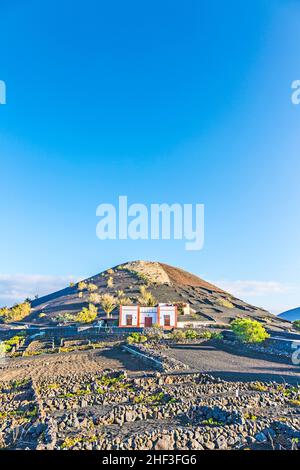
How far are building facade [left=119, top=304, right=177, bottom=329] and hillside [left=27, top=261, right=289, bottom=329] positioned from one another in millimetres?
7111

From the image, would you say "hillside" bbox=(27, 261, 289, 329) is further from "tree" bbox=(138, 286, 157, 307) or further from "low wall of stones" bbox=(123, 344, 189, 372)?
"low wall of stones" bbox=(123, 344, 189, 372)

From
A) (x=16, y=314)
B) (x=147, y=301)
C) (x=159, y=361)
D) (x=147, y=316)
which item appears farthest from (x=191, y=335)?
(x=16, y=314)

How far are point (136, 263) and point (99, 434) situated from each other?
75220mm

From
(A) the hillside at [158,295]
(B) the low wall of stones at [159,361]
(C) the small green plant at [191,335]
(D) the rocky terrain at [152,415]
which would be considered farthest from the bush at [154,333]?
(D) the rocky terrain at [152,415]

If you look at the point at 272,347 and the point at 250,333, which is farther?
the point at 250,333

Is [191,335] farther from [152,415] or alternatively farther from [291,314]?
[291,314]

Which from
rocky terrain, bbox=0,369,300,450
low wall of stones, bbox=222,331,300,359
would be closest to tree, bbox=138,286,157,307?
low wall of stones, bbox=222,331,300,359

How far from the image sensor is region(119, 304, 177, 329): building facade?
38969 mm

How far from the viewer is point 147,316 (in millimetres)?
39875

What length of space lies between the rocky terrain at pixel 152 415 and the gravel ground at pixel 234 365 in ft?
8.56

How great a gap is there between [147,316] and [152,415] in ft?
102

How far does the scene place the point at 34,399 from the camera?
11734 mm

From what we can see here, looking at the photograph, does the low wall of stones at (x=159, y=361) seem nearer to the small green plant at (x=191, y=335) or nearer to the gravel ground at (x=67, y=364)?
the gravel ground at (x=67, y=364)
